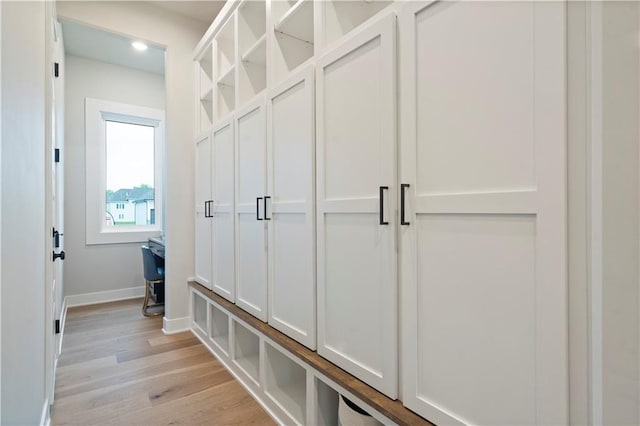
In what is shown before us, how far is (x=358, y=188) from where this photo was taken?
4.50 feet

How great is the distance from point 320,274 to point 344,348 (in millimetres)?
335

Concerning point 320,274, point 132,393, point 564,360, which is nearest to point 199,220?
point 132,393

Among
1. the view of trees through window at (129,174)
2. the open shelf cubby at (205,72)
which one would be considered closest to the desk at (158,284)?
the view of trees through window at (129,174)

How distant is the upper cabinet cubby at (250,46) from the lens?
2350 mm

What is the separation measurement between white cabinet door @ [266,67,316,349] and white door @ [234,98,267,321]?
10 cm

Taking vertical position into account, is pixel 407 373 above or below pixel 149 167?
below

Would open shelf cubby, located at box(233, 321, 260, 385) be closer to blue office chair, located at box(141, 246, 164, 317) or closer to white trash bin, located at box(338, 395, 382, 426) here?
white trash bin, located at box(338, 395, 382, 426)

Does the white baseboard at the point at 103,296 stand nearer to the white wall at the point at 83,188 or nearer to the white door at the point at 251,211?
the white wall at the point at 83,188

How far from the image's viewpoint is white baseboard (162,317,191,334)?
3.11 m

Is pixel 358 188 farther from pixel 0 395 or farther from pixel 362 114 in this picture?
pixel 0 395

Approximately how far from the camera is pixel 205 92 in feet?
10.1

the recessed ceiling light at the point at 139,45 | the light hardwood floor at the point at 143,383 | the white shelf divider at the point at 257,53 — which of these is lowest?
the light hardwood floor at the point at 143,383

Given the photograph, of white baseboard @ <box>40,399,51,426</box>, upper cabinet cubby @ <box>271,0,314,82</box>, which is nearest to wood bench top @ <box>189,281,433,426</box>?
white baseboard @ <box>40,399,51,426</box>

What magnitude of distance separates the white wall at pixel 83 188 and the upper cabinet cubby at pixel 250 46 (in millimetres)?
2716
